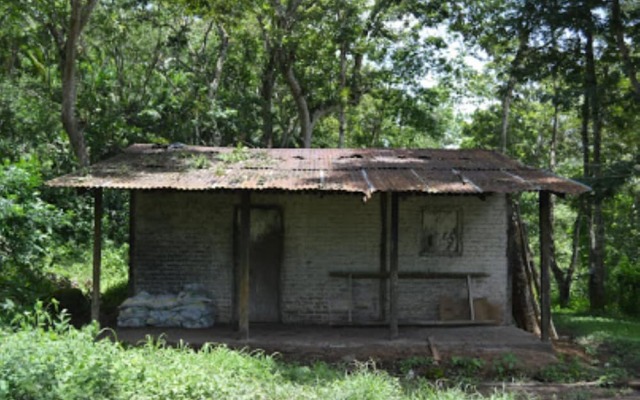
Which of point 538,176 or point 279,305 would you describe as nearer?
point 538,176

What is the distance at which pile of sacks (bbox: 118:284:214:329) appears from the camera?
39.2 feet

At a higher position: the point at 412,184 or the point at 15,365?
the point at 412,184

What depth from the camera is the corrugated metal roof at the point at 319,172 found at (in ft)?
34.6

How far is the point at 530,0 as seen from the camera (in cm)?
1584

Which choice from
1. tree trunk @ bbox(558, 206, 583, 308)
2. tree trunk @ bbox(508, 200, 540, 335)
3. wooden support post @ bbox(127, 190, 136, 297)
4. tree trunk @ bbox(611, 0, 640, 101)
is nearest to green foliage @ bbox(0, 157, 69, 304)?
wooden support post @ bbox(127, 190, 136, 297)

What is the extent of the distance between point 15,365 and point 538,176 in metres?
8.57

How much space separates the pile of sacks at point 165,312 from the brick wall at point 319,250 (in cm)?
51

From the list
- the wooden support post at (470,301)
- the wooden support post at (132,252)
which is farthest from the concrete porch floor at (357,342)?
the wooden support post at (132,252)

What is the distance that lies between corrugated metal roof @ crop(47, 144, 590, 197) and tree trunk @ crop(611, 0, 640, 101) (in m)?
3.73

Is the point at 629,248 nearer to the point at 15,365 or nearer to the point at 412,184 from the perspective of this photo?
the point at 412,184

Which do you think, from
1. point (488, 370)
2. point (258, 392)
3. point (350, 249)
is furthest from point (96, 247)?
point (488, 370)

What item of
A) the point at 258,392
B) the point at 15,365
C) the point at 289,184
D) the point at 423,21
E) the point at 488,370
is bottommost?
the point at 488,370

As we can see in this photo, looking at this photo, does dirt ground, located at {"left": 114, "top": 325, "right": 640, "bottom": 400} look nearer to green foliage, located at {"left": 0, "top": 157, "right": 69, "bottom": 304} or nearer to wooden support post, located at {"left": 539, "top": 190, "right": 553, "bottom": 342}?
wooden support post, located at {"left": 539, "top": 190, "right": 553, "bottom": 342}

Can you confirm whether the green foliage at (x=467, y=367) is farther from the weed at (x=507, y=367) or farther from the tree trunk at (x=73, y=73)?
the tree trunk at (x=73, y=73)
